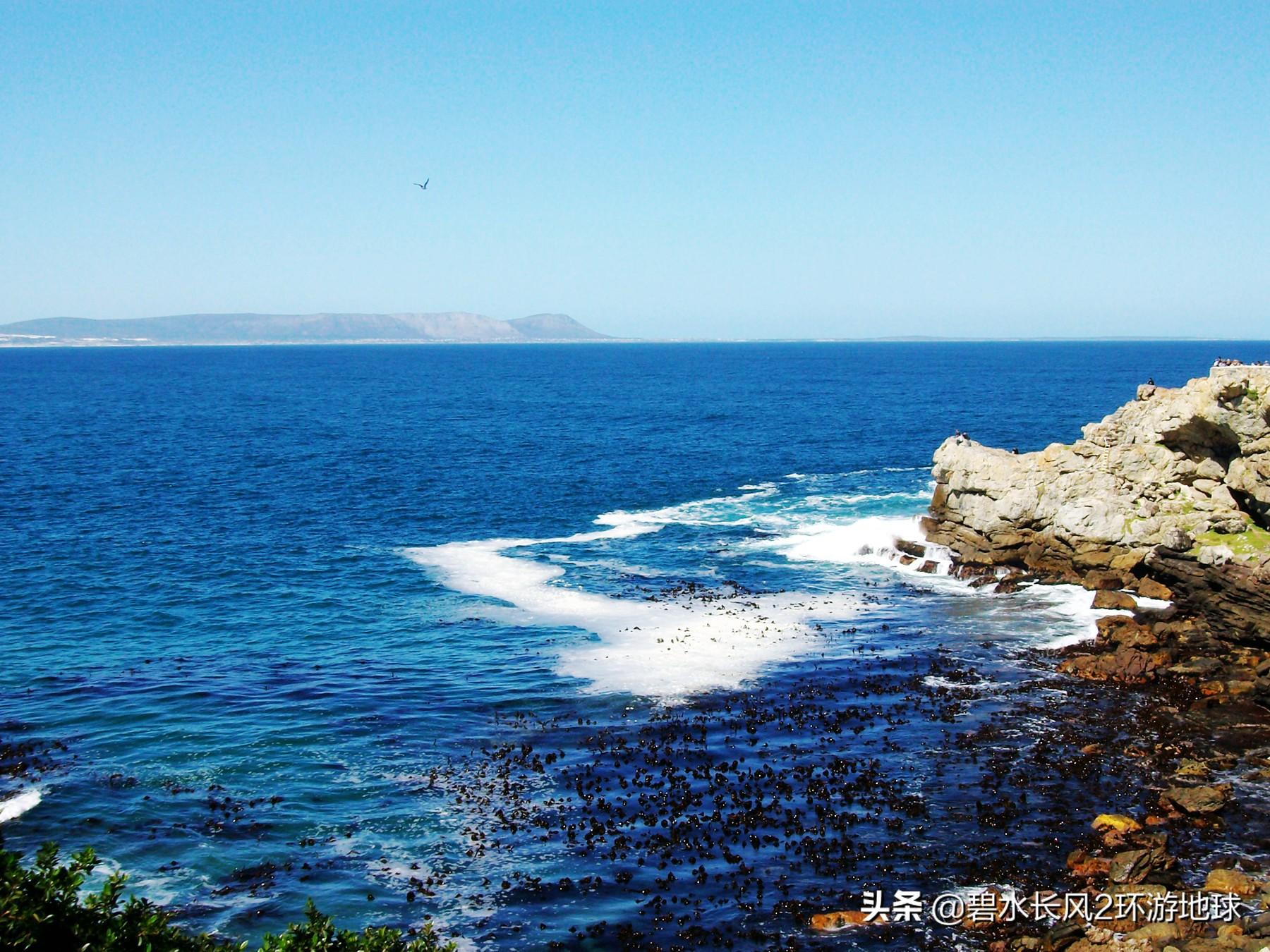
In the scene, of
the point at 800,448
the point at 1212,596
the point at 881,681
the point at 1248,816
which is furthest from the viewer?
the point at 800,448

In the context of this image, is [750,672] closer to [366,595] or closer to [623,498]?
[366,595]

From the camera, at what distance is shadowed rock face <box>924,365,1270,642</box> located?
5312cm

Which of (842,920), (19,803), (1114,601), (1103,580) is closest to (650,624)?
(1114,601)

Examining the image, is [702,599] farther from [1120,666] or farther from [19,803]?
[19,803]

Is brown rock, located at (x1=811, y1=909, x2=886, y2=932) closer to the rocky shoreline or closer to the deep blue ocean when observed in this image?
the deep blue ocean

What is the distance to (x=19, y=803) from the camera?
37.1m

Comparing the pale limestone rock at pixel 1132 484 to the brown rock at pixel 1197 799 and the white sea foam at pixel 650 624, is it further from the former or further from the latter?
the brown rock at pixel 1197 799

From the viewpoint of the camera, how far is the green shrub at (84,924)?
17.9 metres

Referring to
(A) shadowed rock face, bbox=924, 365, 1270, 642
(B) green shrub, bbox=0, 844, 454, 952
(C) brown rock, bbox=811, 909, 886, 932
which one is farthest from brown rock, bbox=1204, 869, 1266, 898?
(B) green shrub, bbox=0, 844, 454, 952

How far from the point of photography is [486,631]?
57812 millimetres

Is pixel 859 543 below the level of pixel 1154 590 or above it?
below

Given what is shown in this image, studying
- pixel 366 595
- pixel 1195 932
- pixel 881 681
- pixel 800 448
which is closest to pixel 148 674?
pixel 366 595

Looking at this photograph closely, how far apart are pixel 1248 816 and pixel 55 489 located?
324 ft

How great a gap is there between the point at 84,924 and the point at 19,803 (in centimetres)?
2248
